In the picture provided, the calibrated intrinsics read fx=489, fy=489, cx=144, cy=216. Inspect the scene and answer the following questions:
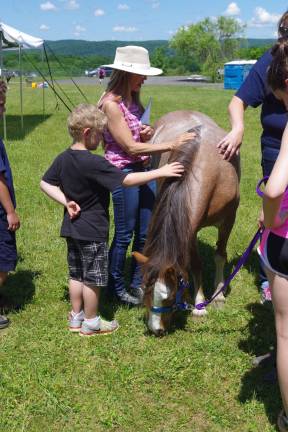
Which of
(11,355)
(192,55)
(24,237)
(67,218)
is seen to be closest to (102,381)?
(11,355)

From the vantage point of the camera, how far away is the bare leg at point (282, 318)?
7.50 ft

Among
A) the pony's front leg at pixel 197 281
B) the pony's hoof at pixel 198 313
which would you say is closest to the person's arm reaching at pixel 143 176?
the pony's front leg at pixel 197 281

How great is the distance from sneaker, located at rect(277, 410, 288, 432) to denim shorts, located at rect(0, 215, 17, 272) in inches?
88.7

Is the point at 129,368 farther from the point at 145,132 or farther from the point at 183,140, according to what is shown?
the point at 145,132

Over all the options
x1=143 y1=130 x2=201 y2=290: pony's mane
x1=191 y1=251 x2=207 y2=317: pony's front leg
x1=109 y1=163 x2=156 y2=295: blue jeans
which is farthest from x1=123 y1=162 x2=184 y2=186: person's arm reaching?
x1=191 y1=251 x2=207 y2=317: pony's front leg

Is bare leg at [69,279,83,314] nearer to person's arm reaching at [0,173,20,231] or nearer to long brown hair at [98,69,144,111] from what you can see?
person's arm reaching at [0,173,20,231]

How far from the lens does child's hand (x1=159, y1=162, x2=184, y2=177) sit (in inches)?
131

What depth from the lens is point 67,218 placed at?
3.58 m

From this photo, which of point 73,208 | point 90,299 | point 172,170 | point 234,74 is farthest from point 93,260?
point 234,74

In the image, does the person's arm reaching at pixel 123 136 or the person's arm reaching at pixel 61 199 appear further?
the person's arm reaching at pixel 123 136

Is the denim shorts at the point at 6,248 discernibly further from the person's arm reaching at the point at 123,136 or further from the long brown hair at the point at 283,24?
the long brown hair at the point at 283,24

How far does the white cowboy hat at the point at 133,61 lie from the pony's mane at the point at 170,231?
729 mm

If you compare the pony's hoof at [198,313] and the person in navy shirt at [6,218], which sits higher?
the person in navy shirt at [6,218]

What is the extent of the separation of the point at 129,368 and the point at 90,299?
0.59m
